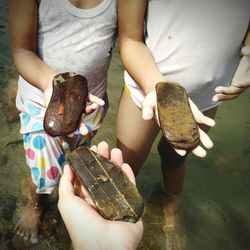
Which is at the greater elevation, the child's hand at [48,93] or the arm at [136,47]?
the arm at [136,47]

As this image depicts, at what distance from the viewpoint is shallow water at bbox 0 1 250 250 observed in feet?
8.64

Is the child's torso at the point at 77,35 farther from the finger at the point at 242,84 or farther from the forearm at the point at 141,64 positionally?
the finger at the point at 242,84

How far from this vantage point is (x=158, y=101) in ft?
5.66

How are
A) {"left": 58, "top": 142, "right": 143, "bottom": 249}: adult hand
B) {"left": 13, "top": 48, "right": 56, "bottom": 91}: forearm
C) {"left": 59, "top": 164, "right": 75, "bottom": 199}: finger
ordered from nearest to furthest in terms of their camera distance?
{"left": 58, "top": 142, "right": 143, "bottom": 249}: adult hand < {"left": 59, "top": 164, "right": 75, "bottom": 199}: finger < {"left": 13, "top": 48, "right": 56, "bottom": 91}: forearm

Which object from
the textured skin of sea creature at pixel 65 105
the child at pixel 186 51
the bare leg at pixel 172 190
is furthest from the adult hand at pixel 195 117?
the bare leg at pixel 172 190

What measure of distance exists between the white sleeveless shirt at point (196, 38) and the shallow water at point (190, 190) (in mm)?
1431

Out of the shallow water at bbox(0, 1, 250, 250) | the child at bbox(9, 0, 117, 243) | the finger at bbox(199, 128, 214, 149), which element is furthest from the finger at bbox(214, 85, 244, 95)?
the shallow water at bbox(0, 1, 250, 250)

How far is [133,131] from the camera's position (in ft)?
6.91

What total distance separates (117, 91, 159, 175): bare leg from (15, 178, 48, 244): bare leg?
786mm

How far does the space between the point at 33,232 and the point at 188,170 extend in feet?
5.53

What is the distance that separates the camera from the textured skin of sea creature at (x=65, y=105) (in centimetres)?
175

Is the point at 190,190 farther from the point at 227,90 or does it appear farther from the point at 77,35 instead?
the point at 77,35

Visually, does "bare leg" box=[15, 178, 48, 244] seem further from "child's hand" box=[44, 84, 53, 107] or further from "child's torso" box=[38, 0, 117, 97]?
"child's torso" box=[38, 0, 117, 97]

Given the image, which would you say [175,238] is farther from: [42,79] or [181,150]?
[42,79]
